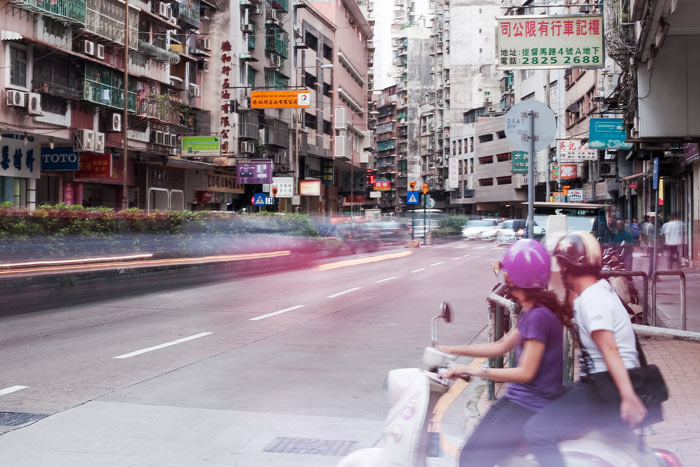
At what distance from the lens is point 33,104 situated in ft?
89.9

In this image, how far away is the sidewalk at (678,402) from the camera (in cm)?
597

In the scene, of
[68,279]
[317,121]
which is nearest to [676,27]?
[68,279]

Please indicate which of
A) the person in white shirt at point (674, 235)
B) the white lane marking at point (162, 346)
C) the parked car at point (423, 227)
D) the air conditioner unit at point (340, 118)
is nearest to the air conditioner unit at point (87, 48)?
the person in white shirt at point (674, 235)

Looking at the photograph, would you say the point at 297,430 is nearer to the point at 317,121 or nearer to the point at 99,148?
the point at 99,148

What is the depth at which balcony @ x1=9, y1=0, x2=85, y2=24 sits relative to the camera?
26883 millimetres

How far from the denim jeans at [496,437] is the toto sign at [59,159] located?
29.5 meters

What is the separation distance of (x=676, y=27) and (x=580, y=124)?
48.3 m

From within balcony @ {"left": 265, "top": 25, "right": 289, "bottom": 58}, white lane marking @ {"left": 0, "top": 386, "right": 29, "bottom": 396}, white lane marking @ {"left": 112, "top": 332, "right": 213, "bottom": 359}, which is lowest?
white lane marking @ {"left": 112, "top": 332, "right": 213, "bottom": 359}

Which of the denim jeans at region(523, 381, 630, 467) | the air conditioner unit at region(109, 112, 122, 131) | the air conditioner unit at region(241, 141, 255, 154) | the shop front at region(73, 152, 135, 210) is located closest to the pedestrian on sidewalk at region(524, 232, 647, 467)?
the denim jeans at region(523, 381, 630, 467)

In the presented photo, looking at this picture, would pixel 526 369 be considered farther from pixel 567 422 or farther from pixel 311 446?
pixel 311 446

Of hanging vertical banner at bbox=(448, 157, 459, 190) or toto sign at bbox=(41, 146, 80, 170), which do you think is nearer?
toto sign at bbox=(41, 146, 80, 170)

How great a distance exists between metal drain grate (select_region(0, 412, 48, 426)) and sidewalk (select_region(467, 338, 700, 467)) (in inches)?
139

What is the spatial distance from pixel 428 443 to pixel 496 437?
11.6 inches

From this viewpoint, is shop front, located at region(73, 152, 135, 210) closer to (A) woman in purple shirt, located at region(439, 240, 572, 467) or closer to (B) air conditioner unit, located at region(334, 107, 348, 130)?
(A) woman in purple shirt, located at region(439, 240, 572, 467)
